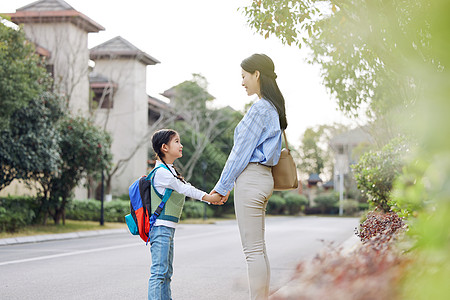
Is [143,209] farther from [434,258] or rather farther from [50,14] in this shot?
[50,14]

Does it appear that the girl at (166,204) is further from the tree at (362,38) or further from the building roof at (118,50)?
the building roof at (118,50)

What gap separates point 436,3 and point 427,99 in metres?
0.26

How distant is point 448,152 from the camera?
152 centimetres

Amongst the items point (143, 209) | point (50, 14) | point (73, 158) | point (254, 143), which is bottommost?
point (143, 209)

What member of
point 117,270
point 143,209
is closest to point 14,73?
point 117,270

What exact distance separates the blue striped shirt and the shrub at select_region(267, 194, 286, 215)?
4468 cm

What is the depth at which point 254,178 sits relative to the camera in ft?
13.5

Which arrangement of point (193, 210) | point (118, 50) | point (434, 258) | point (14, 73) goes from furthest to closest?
point (193, 210), point (118, 50), point (14, 73), point (434, 258)

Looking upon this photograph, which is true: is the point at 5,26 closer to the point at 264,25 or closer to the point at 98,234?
the point at 98,234

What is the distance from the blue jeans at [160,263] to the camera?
14.0ft

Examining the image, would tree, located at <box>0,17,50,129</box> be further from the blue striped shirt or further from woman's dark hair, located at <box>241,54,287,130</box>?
the blue striped shirt

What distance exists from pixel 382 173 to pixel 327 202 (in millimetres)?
45809

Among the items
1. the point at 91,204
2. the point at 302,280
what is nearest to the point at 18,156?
the point at 91,204

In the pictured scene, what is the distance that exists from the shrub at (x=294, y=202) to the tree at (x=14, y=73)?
38.0m
